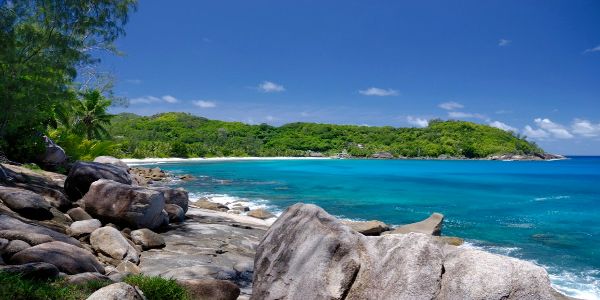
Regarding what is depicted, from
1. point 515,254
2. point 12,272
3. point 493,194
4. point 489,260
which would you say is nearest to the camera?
point 489,260

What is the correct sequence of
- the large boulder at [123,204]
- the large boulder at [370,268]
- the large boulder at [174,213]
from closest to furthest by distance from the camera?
the large boulder at [370,268], the large boulder at [123,204], the large boulder at [174,213]

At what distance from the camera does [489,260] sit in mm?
5605

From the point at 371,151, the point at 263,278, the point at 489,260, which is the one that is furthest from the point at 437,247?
the point at 371,151

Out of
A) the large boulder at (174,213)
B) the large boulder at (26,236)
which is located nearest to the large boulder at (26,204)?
the large boulder at (26,236)

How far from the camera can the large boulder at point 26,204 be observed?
39.1ft

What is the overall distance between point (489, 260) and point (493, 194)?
4036 cm

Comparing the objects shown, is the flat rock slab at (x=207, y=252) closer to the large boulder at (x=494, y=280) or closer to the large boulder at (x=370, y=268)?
the large boulder at (x=370, y=268)

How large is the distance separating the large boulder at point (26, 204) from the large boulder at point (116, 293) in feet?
25.2

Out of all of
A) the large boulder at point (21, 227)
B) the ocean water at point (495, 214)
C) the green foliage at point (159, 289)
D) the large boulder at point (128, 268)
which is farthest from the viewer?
the ocean water at point (495, 214)

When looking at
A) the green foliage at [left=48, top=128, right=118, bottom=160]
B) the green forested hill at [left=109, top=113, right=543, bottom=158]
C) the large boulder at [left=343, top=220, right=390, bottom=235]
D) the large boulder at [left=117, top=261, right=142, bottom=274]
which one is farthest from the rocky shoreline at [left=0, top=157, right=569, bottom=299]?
the green forested hill at [left=109, top=113, right=543, bottom=158]

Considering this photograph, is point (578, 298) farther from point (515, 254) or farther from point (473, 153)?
point (473, 153)

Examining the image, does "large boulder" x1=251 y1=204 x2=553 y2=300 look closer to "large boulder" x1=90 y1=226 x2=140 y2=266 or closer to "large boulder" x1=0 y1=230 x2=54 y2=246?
"large boulder" x1=90 y1=226 x2=140 y2=266

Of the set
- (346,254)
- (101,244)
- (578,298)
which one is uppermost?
(346,254)

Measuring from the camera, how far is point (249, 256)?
1354 cm
